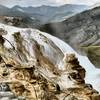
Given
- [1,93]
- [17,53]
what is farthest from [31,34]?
[1,93]

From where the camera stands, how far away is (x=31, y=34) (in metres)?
25.4

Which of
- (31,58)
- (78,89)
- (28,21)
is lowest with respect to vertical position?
(78,89)

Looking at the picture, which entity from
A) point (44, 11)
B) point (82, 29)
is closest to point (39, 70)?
point (44, 11)

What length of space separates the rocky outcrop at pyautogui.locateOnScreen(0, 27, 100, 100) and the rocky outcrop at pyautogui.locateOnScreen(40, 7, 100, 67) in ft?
47.1

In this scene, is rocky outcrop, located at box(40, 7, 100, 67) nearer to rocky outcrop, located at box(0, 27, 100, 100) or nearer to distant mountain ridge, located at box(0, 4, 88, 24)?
distant mountain ridge, located at box(0, 4, 88, 24)

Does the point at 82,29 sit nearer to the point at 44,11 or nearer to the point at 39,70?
the point at 44,11

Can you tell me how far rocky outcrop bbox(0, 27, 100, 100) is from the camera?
18000 mm

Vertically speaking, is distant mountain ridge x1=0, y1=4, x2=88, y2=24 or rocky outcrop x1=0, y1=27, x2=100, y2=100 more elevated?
distant mountain ridge x1=0, y1=4, x2=88, y2=24

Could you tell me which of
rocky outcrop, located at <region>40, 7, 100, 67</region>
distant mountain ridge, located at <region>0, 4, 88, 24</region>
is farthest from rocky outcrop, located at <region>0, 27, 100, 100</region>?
rocky outcrop, located at <region>40, 7, 100, 67</region>

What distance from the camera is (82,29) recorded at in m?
49.6

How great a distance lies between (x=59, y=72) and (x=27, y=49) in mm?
2331

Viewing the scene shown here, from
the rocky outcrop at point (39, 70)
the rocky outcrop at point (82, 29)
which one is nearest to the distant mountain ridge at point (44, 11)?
the rocky outcrop at point (82, 29)

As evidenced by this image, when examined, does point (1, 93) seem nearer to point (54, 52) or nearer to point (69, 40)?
point (54, 52)

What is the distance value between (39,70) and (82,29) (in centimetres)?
2906
